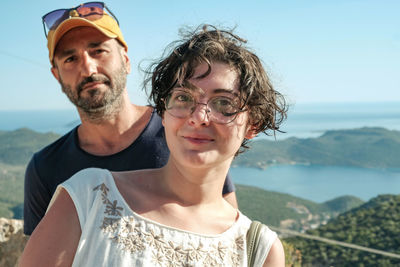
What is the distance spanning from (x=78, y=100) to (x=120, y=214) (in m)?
1.27

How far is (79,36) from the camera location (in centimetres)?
220

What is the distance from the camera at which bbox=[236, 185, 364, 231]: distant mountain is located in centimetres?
3491

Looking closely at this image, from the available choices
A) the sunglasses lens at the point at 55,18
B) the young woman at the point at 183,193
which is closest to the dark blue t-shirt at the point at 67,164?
the sunglasses lens at the point at 55,18

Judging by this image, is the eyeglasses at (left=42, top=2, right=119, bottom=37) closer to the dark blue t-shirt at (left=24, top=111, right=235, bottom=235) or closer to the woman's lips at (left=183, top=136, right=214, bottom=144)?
the dark blue t-shirt at (left=24, top=111, right=235, bottom=235)

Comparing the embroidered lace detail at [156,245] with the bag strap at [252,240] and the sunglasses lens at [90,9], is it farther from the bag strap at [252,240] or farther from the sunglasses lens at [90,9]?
the sunglasses lens at [90,9]

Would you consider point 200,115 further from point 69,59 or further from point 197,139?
point 69,59

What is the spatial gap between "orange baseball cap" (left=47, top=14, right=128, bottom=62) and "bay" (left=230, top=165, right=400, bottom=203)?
195ft

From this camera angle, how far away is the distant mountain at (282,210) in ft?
115

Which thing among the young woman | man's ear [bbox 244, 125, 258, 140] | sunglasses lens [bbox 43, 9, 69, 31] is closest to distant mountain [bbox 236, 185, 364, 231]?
sunglasses lens [bbox 43, 9, 69, 31]

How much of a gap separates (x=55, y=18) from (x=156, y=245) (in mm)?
1635

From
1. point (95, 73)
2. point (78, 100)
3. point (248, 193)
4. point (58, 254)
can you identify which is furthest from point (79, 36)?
point (248, 193)

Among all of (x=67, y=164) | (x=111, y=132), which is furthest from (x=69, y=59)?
(x=67, y=164)

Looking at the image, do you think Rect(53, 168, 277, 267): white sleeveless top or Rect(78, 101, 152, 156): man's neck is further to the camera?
Rect(78, 101, 152, 156): man's neck

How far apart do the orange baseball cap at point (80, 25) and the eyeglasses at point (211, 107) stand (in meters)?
1.14
